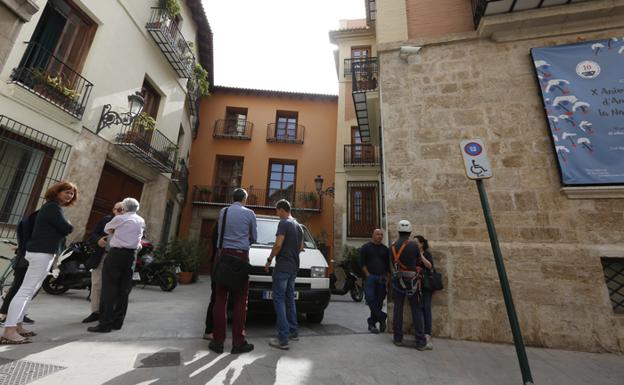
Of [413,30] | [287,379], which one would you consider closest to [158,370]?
[287,379]

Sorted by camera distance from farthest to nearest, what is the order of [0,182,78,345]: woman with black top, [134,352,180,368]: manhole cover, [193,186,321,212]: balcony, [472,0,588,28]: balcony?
[193,186,321,212]: balcony < [472,0,588,28]: balcony < [0,182,78,345]: woman with black top < [134,352,180,368]: manhole cover

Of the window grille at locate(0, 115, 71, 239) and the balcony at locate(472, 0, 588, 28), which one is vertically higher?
the balcony at locate(472, 0, 588, 28)

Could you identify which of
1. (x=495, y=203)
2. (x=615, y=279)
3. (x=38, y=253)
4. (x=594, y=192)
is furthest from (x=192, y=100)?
(x=615, y=279)

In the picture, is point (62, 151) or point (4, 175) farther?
point (62, 151)

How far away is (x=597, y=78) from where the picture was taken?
4.43 m

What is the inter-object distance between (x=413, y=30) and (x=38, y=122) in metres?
7.92

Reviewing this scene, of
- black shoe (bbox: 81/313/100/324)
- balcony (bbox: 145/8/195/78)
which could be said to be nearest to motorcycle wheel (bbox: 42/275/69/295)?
black shoe (bbox: 81/313/100/324)

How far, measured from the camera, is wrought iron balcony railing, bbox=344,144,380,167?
13.5 metres

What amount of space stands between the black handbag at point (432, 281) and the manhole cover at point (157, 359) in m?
3.12

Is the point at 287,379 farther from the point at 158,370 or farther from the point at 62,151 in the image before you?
the point at 62,151

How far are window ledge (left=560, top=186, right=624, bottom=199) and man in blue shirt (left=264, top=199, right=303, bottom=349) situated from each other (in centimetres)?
411

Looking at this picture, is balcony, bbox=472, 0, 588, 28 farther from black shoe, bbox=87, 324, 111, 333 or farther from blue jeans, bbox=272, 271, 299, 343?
black shoe, bbox=87, 324, 111, 333

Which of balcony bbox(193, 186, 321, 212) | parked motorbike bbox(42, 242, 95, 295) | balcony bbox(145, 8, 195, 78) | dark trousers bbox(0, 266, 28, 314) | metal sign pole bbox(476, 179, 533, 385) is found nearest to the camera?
metal sign pole bbox(476, 179, 533, 385)

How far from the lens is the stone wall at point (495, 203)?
3867 millimetres
